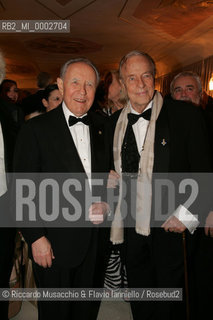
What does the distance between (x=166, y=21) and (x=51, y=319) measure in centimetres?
900

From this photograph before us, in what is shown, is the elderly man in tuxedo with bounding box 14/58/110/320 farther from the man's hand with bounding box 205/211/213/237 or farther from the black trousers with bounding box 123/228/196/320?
the man's hand with bounding box 205/211/213/237

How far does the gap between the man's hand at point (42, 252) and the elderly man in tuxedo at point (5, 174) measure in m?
0.34

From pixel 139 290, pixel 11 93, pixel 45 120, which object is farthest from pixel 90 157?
pixel 11 93

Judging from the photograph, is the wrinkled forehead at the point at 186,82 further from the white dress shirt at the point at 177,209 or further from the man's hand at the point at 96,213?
the man's hand at the point at 96,213

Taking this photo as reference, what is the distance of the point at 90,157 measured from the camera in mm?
2018

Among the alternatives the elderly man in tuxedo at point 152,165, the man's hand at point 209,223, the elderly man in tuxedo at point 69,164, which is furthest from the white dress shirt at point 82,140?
the man's hand at point 209,223

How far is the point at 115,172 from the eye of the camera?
82.7 inches

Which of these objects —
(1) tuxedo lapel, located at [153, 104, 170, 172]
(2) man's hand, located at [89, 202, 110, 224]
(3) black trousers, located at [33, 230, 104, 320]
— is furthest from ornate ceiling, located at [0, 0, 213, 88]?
(3) black trousers, located at [33, 230, 104, 320]

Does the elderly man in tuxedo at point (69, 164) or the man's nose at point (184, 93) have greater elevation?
the man's nose at point (184, 93)

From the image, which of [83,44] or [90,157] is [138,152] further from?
[83,44]

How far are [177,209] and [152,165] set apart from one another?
1.11 feet

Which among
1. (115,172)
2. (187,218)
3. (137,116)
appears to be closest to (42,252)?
(115,172)

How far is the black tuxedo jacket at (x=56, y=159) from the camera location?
1.83 metres

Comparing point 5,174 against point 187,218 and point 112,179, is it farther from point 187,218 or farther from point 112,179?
point 187,218
